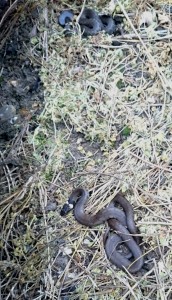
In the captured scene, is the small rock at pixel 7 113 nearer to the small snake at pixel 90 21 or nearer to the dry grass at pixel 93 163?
the dry grass at pixel 93 163

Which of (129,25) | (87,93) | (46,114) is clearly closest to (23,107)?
(46,114)

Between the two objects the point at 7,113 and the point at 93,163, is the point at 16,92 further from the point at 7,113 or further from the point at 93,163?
the point at 93,163

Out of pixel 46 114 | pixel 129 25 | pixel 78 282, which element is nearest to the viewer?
pixel 78 282

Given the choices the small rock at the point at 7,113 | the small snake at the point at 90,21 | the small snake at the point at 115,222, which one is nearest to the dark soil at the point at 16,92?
the small rock at the point at 7,113

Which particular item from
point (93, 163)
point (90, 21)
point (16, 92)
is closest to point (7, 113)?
point (16, 92)

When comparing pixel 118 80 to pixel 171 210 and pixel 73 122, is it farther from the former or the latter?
pixel 171 210

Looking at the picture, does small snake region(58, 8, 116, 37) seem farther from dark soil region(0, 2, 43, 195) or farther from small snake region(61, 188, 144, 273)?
small snake region(61, 188, 144, 273)
